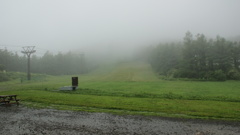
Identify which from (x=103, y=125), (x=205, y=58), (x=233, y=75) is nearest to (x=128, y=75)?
(x=205, y=58)

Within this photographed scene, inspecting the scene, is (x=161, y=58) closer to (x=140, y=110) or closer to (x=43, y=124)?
(x=140, y=110)

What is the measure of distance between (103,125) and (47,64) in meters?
109

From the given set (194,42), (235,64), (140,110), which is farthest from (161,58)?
(140,110)

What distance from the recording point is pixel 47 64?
10819cm

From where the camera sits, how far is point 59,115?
1129cm

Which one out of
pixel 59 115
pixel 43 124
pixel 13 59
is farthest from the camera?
pixel 13 59

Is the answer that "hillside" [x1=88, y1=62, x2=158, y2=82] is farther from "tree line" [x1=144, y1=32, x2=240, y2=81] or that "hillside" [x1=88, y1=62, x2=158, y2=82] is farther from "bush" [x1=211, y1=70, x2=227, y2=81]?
"bush" [x1=211, y1=70, x2=227, y2=81]

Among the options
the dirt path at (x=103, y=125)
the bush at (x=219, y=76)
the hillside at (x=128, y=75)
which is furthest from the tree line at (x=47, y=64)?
the dirt path at (x=103, y=125)

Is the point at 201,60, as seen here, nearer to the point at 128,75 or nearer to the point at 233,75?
the point at 233,75

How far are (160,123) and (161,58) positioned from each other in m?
69.5

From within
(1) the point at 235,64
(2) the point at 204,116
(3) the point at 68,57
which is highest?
(3) the point at 68,57

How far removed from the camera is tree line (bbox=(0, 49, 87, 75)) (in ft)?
331

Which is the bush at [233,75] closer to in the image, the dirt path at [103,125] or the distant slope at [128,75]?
the distant slope at [128,75]

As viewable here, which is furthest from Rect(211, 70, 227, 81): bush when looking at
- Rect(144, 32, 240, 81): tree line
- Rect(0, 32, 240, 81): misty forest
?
Rect(144, 32, 240, 81): tree line
